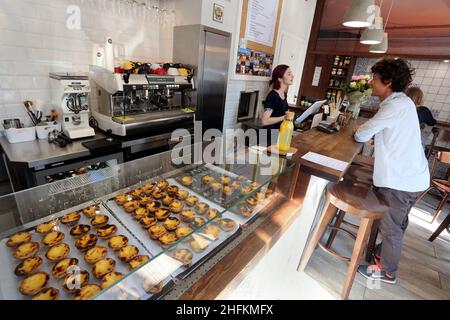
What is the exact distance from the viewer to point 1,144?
1.82 metres

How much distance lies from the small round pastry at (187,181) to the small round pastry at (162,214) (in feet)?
0.81

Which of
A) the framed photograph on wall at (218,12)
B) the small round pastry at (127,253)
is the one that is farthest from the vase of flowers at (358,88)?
the small round pastry at (127,253)

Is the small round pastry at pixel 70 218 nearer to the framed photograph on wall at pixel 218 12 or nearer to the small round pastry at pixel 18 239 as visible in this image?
the small round pastry at pixel 18 239

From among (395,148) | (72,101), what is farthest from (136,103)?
(395,148)

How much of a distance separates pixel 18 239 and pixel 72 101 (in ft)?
4.74

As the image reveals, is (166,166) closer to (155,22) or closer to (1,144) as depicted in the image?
(1,144)

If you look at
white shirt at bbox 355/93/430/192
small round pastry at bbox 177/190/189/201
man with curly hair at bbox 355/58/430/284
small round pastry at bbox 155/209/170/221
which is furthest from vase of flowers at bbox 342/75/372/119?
small round pastry at bbox 155/209/170/221

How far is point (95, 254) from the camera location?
2.80 ft

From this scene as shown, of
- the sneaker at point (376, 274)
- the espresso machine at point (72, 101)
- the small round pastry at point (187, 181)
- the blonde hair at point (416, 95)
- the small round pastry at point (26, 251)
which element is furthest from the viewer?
the blonde hair at point (416, 95)

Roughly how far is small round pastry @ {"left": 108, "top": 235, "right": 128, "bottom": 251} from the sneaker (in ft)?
6.93

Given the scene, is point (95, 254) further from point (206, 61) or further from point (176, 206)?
point (206, 61)

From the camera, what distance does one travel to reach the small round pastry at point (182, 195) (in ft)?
4.00

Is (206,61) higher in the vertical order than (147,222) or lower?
higher
